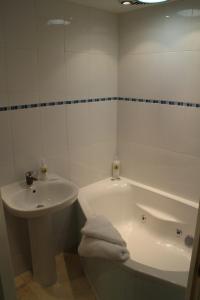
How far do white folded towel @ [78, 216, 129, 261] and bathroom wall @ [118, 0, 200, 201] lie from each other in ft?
2.81

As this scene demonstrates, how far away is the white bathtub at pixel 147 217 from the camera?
2113 mm

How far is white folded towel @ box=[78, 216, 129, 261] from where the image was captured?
155 cm

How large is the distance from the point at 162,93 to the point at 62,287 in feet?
5.96

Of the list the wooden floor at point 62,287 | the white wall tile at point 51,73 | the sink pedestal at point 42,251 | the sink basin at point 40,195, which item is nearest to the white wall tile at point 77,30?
the white wall tile at point 51,73

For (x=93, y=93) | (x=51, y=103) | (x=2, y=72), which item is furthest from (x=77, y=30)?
(x=2, y=72)

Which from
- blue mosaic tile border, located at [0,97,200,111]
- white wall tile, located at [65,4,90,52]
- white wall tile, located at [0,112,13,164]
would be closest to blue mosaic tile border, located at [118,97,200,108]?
blue mosaic tile border, located at [0,97,200,111]

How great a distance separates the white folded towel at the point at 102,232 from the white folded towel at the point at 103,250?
27mm

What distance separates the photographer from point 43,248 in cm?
197

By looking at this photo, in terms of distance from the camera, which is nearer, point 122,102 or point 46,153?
point 46,153

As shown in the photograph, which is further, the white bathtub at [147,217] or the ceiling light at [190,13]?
the white bathtub at [147,217]

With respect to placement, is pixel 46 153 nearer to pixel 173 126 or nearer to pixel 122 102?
pixel 122 102

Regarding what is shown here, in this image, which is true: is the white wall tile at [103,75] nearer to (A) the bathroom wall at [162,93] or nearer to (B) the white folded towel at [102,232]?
(A) the bathroom wall at [162,93]

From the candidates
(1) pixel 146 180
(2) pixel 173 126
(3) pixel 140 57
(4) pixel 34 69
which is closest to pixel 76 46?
(4) pixel 34 69

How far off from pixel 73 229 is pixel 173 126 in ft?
4.46
